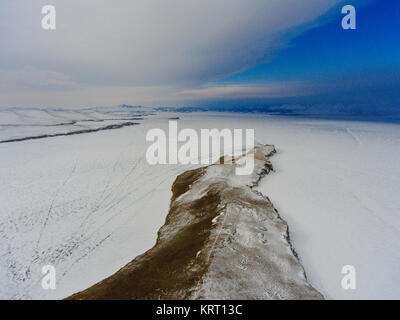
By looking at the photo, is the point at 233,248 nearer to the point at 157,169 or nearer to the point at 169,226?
the point at 169,226

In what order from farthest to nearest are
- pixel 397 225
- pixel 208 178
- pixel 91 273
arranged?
pixel 208 178 → pixel 397 225 → pixel 91 273

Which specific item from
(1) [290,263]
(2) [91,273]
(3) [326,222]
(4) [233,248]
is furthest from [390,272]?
(2) [91,273]

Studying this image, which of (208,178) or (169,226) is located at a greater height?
(208,178)

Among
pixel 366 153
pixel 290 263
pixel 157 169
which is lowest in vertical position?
pixel 290 263
